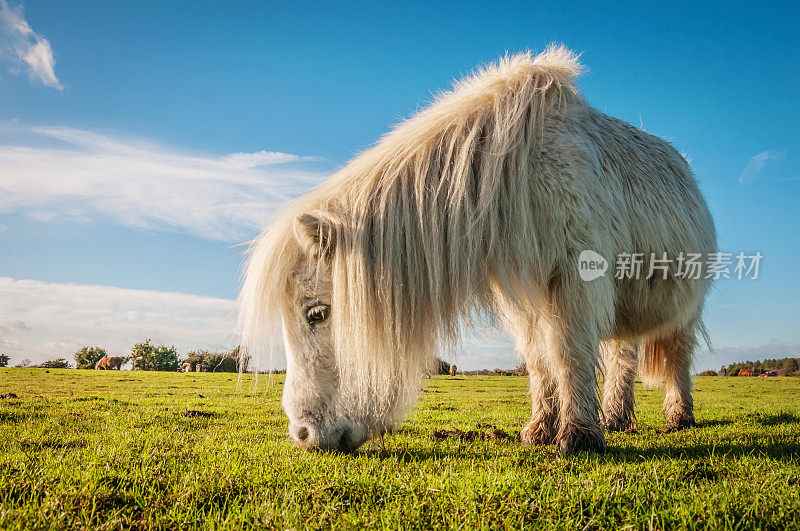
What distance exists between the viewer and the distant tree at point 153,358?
29281 millimetres

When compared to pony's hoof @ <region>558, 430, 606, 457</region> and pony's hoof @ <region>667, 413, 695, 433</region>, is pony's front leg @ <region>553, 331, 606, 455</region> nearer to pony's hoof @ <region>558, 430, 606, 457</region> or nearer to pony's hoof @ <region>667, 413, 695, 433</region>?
pony's hoof @ <region>558, 430, 606, 457</region>

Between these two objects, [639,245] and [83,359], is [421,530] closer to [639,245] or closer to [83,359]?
[639,245]

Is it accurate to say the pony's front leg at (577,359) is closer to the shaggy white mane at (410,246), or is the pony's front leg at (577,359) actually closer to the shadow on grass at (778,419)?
the shaggy white mane at (410,246)

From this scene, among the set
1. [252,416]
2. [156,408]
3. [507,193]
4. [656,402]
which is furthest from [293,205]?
[656,402]

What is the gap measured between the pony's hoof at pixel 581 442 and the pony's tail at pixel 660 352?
3.16m

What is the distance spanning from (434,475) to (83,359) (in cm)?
4028

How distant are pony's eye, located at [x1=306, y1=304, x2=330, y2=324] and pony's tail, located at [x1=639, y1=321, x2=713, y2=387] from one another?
15.3 feet

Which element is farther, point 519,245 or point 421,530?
point 519,245

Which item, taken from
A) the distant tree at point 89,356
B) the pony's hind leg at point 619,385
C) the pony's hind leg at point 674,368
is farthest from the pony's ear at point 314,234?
the distant tree at point 89,356

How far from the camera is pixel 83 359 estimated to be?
3503cm

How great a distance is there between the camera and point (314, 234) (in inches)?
128

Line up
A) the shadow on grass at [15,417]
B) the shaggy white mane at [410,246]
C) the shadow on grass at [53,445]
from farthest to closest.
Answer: the shadow on grass at [15,417], the shadow on grass at [53,445], the shaggy white mane at [410,246]

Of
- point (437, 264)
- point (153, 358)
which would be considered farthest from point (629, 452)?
point (153, 358)

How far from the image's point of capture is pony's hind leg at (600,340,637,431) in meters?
5.86
